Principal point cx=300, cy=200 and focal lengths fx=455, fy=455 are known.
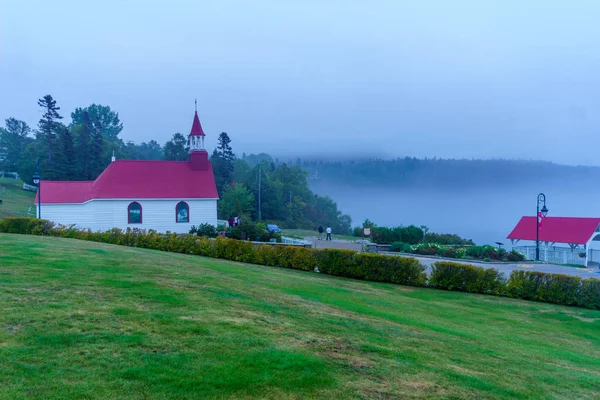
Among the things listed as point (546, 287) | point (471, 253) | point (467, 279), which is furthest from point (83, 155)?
point (546, 287)

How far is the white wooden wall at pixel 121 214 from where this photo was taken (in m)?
32.4

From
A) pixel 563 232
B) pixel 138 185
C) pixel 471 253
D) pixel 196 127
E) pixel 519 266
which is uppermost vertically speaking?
pixel 196 127

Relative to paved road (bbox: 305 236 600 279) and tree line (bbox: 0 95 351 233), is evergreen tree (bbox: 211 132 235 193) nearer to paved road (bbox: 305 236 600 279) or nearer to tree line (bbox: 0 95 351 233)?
tree line (bbox: 0 95 351 233)

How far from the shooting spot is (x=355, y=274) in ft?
57.7

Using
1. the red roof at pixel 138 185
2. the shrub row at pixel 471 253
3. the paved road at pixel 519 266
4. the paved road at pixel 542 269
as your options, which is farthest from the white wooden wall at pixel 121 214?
the paved road at pixel 542 269

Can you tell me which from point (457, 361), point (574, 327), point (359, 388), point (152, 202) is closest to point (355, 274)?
point (574, 327)

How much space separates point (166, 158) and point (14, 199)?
28.5 m

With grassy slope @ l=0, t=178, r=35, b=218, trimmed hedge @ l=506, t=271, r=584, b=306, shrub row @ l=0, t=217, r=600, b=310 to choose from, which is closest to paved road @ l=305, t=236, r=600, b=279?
shrub row @ l=0, t=217, r=600, b=310

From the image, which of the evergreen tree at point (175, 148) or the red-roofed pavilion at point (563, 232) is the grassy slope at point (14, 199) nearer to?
the evergreen tree at point (175, 148)

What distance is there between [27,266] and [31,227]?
504 inches

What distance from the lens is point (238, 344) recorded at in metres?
6.05

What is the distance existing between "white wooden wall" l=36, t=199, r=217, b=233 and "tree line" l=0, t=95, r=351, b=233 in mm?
8978

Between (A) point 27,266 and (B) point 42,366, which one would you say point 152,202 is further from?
(B) point 42,366

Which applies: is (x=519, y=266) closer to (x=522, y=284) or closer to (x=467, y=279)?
(x=522, y=284)
